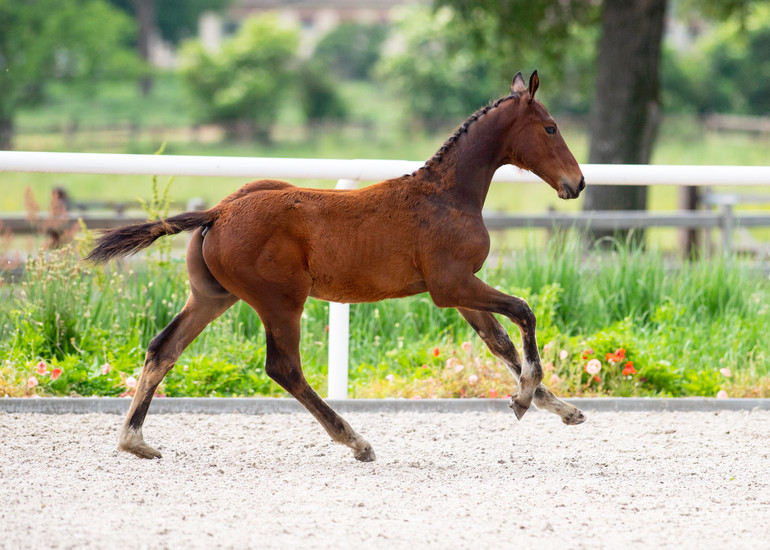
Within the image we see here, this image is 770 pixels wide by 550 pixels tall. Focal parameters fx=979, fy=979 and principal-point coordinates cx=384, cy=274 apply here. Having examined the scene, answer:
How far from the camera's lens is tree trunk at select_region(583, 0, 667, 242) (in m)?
12.2

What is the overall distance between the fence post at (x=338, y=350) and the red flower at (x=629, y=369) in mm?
1651

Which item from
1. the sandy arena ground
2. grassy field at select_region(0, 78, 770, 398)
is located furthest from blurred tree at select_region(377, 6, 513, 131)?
the sandy arena ground

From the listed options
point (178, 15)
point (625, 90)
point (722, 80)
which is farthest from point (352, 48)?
point (625, 90)

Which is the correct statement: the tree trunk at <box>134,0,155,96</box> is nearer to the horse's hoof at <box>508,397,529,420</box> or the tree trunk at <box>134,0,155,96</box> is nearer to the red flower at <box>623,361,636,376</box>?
the red flower at <box>623,361,636,376</box>

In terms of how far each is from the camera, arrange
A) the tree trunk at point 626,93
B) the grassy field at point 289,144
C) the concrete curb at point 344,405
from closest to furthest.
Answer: the concrete curb at point 344,405 < the tree trunk at point 626,93 < the grassy field at point 289,144

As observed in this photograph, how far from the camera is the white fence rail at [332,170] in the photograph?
16.8 feet

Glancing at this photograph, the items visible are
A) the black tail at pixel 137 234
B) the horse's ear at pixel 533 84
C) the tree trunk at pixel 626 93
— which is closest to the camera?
the horse's ear at pixel 533 84

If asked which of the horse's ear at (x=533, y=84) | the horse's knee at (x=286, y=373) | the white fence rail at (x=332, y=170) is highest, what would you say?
the horse's ear at (x=533, y=84)

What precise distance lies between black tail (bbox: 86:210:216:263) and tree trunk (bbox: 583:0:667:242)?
850 centimetres

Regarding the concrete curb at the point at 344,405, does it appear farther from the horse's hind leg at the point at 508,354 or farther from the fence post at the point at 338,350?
the horse's hind leg at the point at 508,354

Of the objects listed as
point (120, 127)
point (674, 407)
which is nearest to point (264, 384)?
point (674, 407)

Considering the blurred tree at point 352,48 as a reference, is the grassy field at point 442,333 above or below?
below

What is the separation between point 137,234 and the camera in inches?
172

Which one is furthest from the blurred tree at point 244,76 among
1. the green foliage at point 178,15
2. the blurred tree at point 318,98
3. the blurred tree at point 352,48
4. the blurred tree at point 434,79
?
the green foliage at point 178,15
